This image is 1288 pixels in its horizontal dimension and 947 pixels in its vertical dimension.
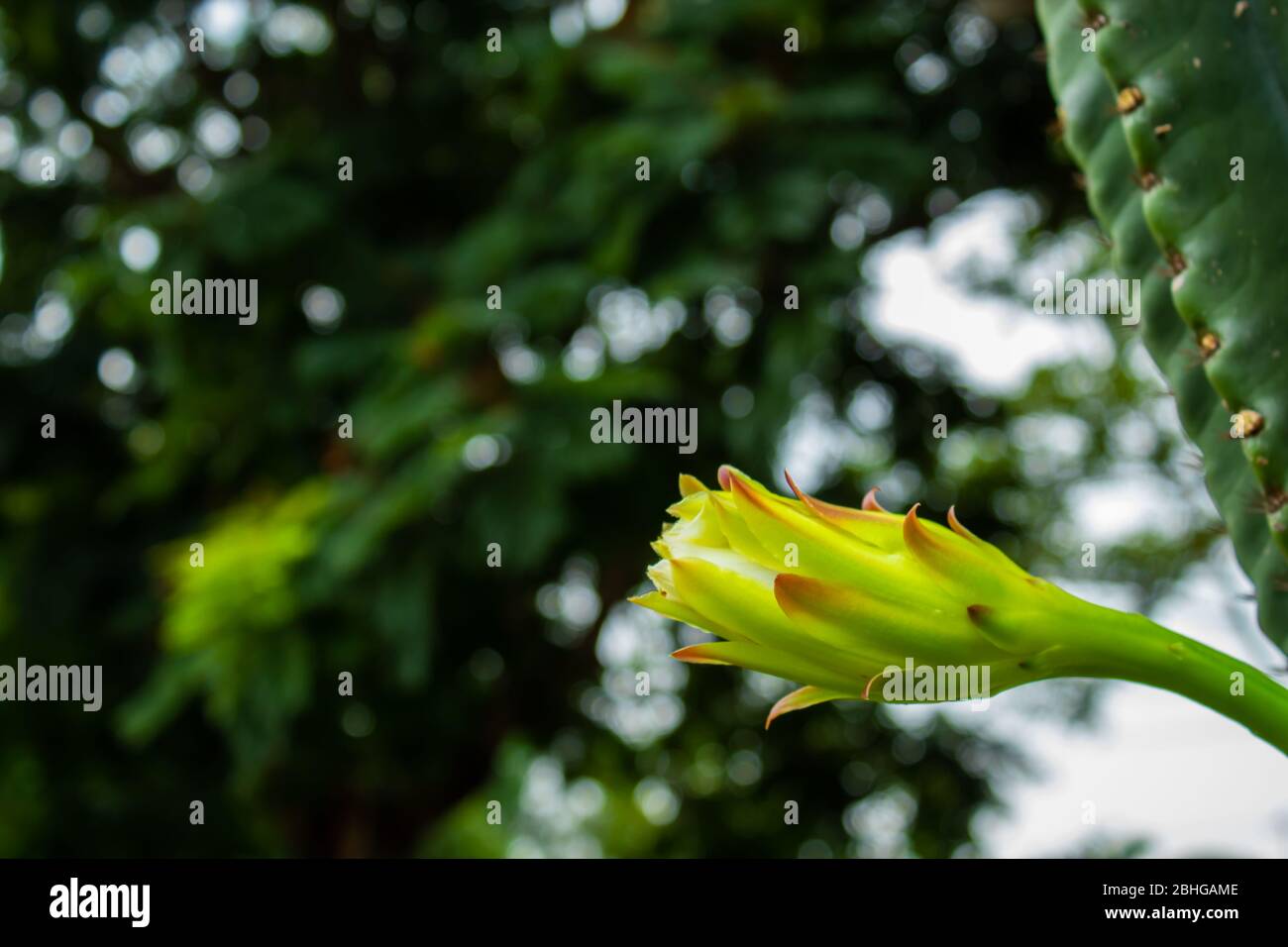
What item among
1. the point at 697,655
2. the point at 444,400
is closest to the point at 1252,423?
the point at 697,655

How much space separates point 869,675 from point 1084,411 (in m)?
5.86

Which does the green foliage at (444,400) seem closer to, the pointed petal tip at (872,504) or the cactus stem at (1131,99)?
the cactus stem at (1131,99)

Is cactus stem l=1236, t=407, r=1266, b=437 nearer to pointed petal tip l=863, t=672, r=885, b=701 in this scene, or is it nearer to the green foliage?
pointed petal tip l=863, t=672, r=885, b=701

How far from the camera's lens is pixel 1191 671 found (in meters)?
0.58

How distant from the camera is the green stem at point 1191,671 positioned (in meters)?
0.57

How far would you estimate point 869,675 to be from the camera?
594mm

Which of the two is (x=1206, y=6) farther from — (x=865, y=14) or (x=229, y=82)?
(x=229, y=82)

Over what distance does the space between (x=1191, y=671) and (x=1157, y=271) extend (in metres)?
0.35

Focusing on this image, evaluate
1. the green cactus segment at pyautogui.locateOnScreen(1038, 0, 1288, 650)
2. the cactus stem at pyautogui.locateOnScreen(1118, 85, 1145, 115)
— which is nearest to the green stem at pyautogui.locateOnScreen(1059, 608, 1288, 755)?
the green cactus segment at pyautogui.locateOnScreen(1038, 0, 1288, 650)

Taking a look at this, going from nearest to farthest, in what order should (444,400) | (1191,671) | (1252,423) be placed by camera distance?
(1191,671) < (1252,423) < (444,400)

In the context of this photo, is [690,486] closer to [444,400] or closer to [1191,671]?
[1191,671]

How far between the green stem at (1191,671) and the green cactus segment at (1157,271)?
7.7 inches

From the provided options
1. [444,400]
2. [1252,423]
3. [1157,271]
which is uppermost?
[444,400]
